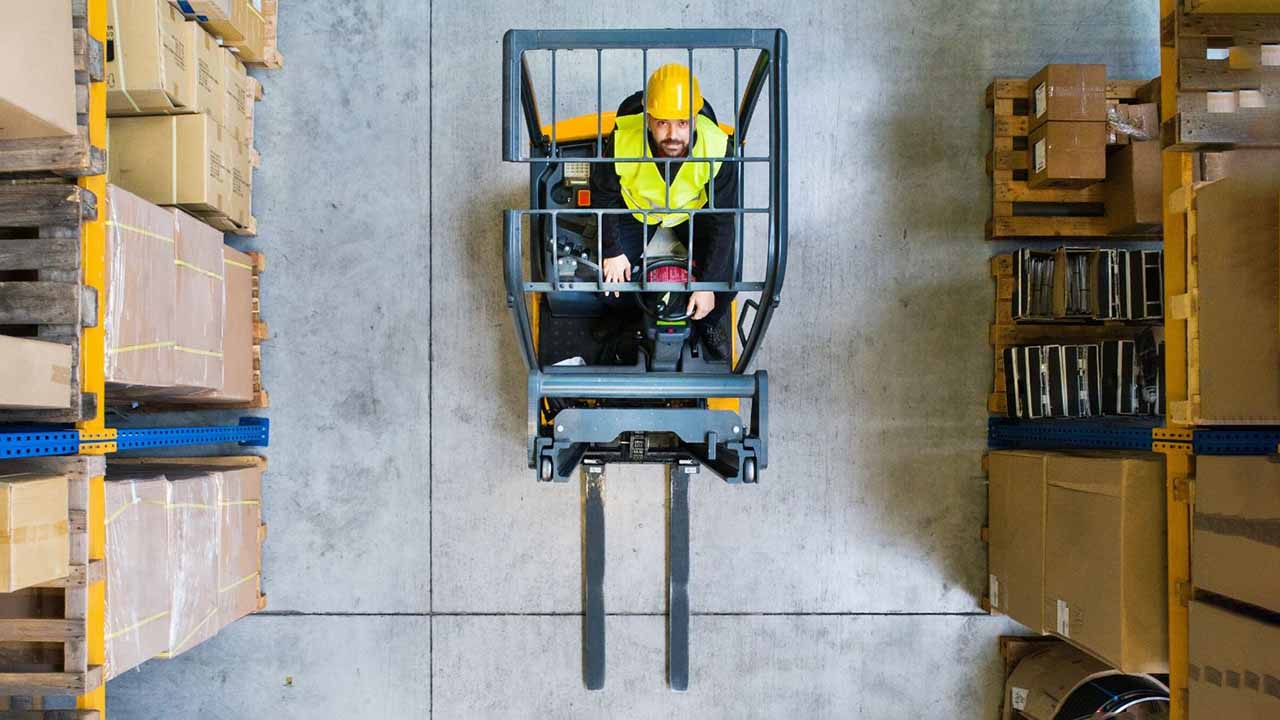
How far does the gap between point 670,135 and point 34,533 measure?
2.21 m

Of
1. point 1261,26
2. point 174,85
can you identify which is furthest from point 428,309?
point 1261,26

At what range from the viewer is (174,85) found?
3.03m

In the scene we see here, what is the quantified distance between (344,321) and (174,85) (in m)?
1.16

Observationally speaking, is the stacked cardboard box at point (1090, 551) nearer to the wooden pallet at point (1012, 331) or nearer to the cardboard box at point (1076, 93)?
the wooden pallet at point (1012, 331)

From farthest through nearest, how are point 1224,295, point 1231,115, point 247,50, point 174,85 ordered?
point 247,50 < point 174,85 < point 1231,115 < point 1224,295

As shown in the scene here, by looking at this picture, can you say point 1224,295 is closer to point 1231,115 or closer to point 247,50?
point 1231,115

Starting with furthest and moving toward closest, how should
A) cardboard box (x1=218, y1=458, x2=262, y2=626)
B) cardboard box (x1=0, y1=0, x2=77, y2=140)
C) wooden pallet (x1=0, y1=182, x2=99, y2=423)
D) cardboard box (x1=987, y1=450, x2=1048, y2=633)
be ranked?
cardboard box (x1=218, y1=458, x2=262, y2=626) < cardboard box (x1=987, y1=450, x2=1048, y2=633) < wooden pallet (x1=0, y1=182, x2=99, y2=423) < cardboard box (x1=0, y1=0, x2=77, y2=140)

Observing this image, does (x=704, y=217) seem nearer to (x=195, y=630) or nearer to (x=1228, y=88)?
(x=1228, y=88)

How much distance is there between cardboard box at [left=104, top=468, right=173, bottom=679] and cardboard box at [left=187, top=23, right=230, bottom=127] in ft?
5.08

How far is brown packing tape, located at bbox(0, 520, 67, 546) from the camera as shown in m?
2.13

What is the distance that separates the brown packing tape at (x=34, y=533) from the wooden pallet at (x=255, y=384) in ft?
3.93

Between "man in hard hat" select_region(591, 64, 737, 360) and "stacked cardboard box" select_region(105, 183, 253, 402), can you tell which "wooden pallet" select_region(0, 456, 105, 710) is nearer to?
"stacked cardboard box" select_region(105, 183, 253, 402)

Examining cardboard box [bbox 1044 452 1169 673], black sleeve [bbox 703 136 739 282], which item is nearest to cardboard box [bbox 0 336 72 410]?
black sleeve [bbox 703 136 739 282]

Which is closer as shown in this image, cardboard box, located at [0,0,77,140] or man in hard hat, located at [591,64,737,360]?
cardboard box, located at [0,0,77,140]
